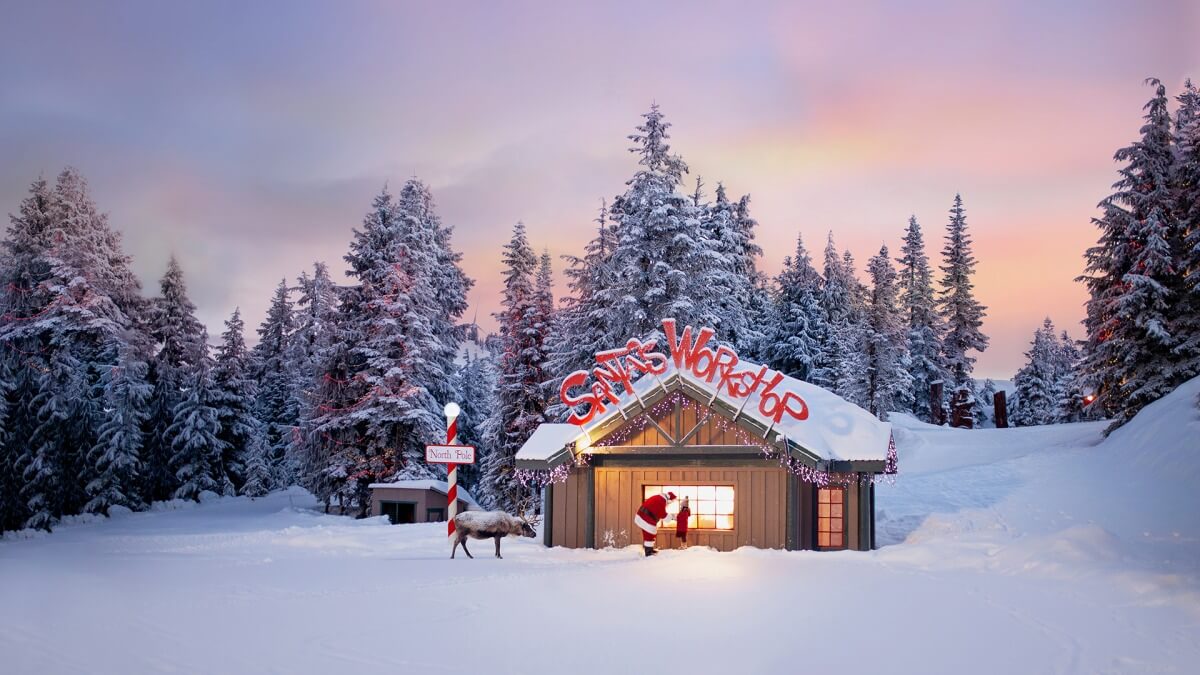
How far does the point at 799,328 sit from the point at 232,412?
105ft

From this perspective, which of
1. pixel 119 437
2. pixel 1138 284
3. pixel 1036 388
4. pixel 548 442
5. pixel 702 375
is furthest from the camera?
pixel 1036 388

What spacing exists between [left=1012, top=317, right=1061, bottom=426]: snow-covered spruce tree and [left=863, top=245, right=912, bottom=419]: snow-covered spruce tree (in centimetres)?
2230

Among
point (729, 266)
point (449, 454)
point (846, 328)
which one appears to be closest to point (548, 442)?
point (449, 454)

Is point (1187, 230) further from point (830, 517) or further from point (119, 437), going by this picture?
point (119, 437)

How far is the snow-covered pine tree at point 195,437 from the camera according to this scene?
40906 mm

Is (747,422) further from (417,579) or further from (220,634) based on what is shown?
(220,634)

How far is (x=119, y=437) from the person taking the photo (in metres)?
34.5

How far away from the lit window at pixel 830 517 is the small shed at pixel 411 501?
14.9m

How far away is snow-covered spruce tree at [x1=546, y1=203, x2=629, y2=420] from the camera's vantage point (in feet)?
102

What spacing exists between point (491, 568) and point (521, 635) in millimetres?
6118

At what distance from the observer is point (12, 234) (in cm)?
3478

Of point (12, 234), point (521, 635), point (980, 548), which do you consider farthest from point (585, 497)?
point (12, 234)

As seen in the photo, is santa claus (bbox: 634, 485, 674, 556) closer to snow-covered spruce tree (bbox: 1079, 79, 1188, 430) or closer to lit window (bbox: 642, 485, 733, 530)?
lit window (bbox: 642, 485, 733, 530)

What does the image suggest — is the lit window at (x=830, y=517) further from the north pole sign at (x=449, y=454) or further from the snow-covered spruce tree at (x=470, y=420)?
the snow-covered spruce tree at (x=470, y=420)
